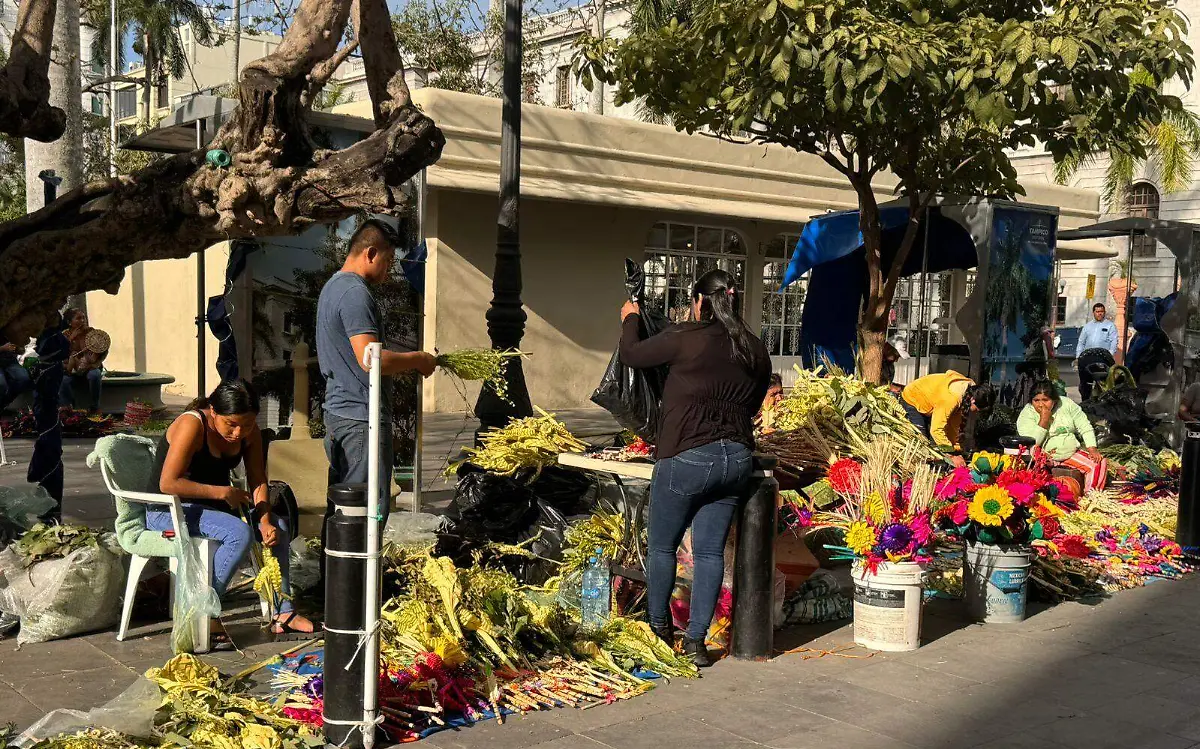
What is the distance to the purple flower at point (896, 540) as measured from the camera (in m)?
6.08

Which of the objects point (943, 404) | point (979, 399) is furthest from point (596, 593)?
point (979, 399)

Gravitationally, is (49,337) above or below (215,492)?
above

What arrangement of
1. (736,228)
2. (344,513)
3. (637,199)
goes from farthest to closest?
1. (736,228)
2. (637,199)
3. (344,513)

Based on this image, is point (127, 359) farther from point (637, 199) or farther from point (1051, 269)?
point (1051, 269)

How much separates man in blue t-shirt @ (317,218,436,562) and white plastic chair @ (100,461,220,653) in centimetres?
75

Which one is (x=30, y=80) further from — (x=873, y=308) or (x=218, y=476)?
(x=873, y=308)

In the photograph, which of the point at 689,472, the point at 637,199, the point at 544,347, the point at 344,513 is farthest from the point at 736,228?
the point at 344,513

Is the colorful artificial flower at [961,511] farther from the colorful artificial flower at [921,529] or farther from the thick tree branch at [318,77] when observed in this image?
the thick tree branch at [318,77]

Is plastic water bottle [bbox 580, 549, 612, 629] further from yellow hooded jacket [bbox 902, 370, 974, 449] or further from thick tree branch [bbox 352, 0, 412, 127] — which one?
yellow hooded jacket [bbox 902, 370, 974, 449]

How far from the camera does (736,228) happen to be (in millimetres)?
20766

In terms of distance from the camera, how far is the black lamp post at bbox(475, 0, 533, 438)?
28.2ft

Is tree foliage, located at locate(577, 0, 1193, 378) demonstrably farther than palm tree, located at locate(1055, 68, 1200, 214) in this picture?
No

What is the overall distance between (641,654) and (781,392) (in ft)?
11.9

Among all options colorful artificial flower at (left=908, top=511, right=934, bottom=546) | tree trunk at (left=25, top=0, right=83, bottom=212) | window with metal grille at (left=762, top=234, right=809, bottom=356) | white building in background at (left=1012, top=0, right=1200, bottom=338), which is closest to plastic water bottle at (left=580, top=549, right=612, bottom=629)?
colorful artificial flower at (left=908, top=511, right=934, bottom=546)
